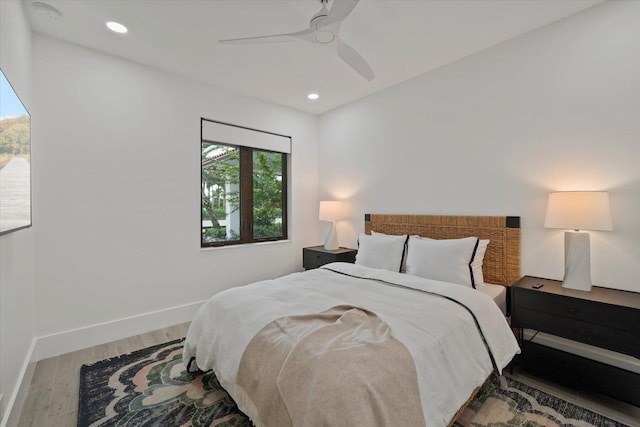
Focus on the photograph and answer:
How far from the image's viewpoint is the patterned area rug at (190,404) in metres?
1.76

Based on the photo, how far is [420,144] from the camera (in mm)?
3338

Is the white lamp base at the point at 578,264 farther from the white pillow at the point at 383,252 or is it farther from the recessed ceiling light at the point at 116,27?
the recessed ceiling light at the point at 116,27

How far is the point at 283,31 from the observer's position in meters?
2.48

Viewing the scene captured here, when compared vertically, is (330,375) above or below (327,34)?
A: below

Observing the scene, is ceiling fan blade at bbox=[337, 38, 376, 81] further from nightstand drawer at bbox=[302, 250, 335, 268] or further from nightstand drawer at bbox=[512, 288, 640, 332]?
nightstand drawer at bbox=[302, 250, 335, 268]

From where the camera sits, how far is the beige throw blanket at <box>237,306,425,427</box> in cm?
116

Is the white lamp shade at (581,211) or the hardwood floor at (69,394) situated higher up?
the white lamp shade at (581,211)

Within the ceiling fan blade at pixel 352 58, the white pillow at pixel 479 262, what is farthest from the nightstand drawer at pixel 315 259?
the ceiling fan blade at pixel 352 58

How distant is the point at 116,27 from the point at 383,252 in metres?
3.02

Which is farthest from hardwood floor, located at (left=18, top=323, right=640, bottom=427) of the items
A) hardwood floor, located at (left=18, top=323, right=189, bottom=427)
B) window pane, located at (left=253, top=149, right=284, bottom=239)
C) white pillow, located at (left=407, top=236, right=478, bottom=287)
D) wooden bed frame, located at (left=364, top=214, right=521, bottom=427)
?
window pane, located at (left=253, top=149, right=284, bottom=239)

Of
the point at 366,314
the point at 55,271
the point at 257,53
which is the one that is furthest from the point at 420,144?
the point at 55,271

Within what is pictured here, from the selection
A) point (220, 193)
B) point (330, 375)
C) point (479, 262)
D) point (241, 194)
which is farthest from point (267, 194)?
point (330, 375)

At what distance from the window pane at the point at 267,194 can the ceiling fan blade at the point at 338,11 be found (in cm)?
245

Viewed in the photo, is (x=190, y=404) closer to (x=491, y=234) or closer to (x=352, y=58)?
(x=352, y=58)
